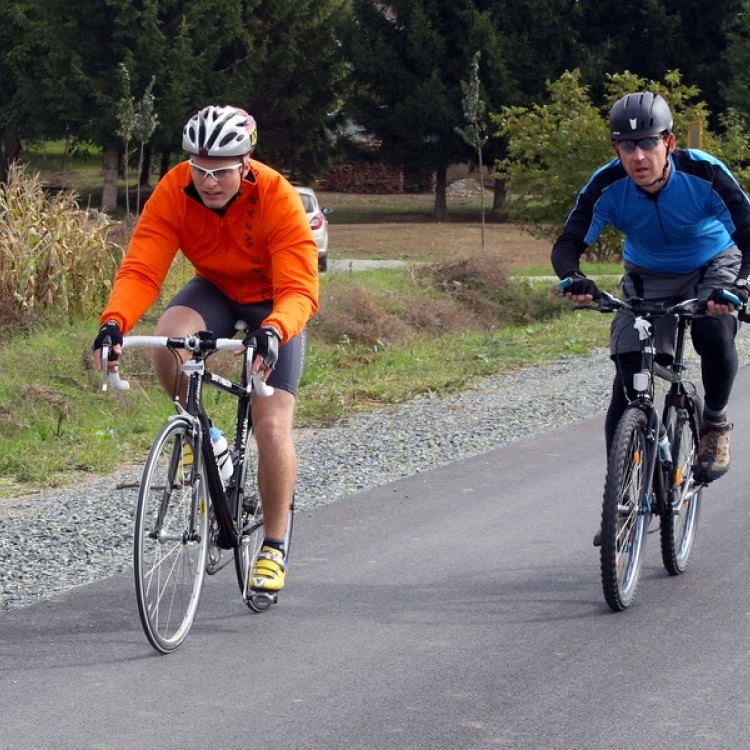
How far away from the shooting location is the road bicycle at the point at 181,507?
16.5 ft

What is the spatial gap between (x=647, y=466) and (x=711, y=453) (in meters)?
0.78

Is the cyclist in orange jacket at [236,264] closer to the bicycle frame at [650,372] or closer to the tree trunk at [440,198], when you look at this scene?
the bicycle frame at [650,372]

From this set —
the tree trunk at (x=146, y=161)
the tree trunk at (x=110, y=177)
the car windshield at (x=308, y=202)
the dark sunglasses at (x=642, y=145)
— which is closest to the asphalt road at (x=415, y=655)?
the dark sunglasses at (x=642, y=145)

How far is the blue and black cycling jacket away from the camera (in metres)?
6.08

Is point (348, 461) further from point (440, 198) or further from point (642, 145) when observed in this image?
point (440, 198)

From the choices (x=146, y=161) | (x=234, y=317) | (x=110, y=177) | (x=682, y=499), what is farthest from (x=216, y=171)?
(x=146, y=161)

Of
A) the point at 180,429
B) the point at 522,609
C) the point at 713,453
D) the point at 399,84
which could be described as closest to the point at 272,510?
the point at 180,429

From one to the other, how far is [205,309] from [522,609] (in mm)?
1757

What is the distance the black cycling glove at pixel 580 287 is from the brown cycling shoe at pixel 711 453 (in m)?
1.08

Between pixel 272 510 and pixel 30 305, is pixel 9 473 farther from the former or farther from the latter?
pixel 30 305

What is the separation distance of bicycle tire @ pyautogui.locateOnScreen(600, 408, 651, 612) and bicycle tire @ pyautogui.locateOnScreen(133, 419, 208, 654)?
154 centimetres

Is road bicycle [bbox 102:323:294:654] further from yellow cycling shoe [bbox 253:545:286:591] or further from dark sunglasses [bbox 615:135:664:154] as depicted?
dark sunglasses [bbox 615:135:664:154]

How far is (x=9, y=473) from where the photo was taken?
9.26 meters

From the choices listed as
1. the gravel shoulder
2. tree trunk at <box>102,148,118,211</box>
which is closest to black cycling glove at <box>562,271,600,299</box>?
the gravel shoulder
